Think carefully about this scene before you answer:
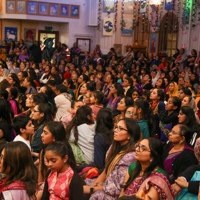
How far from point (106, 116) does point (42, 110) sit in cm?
107

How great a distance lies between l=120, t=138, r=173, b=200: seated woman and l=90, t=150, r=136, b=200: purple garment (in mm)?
203

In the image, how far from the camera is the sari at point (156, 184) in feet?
9.63

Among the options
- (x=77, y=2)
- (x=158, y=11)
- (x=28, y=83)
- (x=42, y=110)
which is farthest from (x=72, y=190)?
(x=77, y=2)

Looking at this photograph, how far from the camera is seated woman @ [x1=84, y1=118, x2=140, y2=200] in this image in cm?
361

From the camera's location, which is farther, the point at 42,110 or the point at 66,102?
the point at 66,102

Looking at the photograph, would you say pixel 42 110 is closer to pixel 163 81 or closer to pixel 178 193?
pixel 178 193

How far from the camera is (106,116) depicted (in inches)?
178

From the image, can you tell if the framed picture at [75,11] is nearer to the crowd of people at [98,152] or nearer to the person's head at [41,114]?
the crowd of people at [98,152]

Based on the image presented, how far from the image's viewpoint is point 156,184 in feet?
9.71

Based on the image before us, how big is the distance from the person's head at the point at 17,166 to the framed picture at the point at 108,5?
16.5m

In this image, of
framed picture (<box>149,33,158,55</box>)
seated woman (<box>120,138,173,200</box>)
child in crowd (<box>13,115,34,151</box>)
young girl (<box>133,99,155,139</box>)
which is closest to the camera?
seated woman (<box>120,138,173,200</box>)

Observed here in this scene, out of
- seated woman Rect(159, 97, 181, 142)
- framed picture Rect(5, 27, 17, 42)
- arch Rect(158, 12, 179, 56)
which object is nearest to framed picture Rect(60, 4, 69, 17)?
framed picture Rect(5, 27, 17, 42)

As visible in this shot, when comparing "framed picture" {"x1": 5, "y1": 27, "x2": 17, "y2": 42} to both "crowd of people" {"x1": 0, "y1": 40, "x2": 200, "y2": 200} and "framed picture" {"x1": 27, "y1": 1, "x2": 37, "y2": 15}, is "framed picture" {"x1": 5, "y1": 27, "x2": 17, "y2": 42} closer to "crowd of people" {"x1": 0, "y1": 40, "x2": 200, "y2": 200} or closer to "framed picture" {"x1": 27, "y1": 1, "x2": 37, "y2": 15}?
"framed picture" {"x1": 27, "y1": 1, "x2": 37, "y2": 15}

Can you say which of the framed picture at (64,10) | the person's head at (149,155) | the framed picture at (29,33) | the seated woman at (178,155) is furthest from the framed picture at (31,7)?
the person's head at (149,155)
